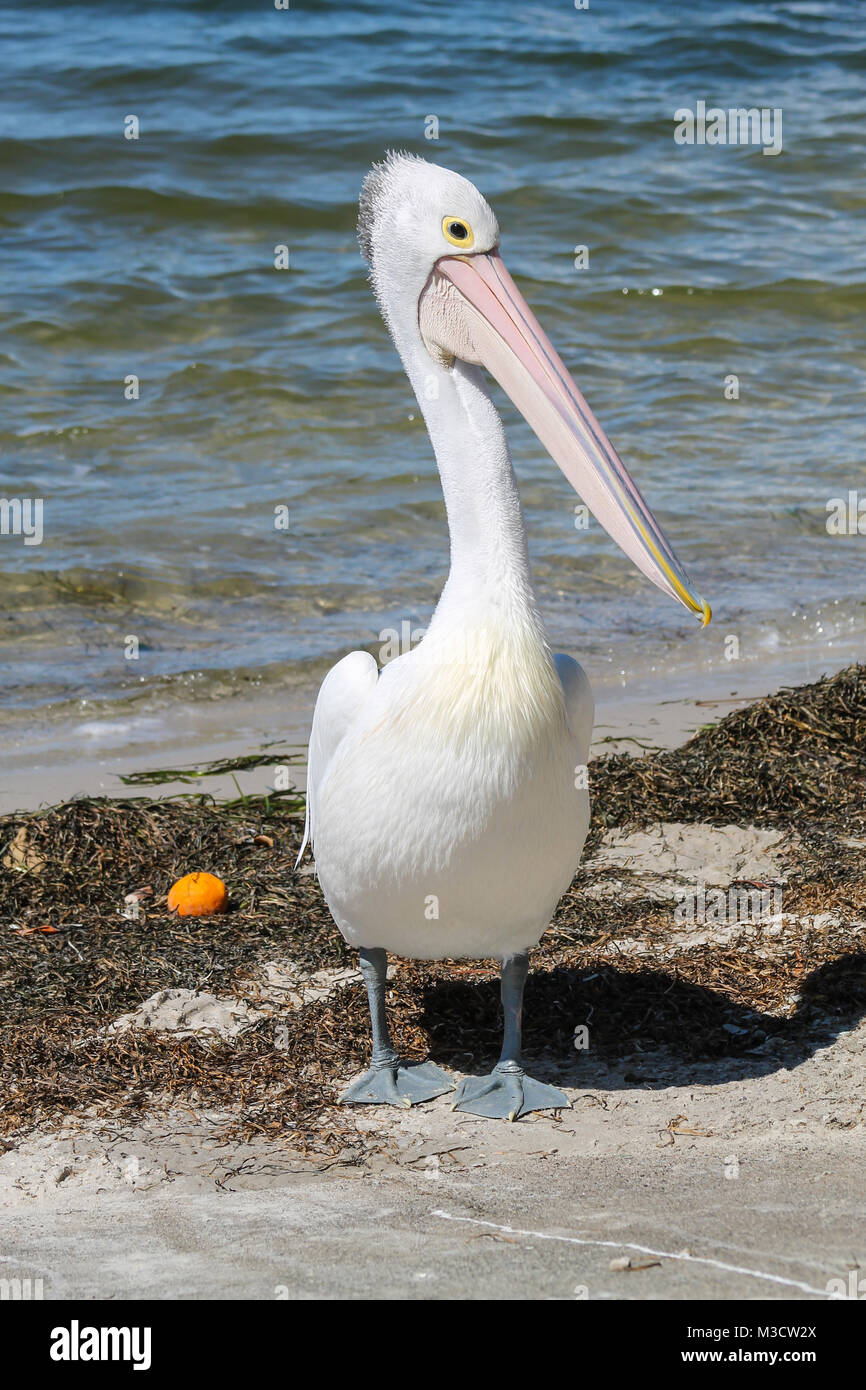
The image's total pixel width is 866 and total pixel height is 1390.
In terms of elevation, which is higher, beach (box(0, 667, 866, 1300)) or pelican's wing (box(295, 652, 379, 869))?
pelican's wing (box(295, 652, 379, 869))

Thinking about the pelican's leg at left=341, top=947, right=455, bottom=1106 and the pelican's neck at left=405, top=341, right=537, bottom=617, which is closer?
the pelican's neck at left=405, top=341, right=537, bottom=617

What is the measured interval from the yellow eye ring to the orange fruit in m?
2.17

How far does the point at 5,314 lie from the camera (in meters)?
11.8

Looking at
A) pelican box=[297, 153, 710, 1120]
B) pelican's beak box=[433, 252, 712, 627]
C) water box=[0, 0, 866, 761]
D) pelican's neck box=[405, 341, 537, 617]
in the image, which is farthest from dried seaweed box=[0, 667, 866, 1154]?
water box=[0, 0, 866, 761]

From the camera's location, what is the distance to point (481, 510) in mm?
3334

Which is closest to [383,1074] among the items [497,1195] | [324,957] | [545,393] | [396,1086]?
[396,1086]

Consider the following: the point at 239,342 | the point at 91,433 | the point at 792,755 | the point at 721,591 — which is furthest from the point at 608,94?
the point at 792,755

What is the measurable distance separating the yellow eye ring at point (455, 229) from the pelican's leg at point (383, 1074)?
5.32ft

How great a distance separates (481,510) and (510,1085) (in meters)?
1.32

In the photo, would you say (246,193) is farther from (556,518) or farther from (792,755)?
(792,755)

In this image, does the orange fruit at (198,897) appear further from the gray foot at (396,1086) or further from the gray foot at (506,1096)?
the gray foot at (506,1096)

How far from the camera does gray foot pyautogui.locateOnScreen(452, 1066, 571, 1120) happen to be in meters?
3.46

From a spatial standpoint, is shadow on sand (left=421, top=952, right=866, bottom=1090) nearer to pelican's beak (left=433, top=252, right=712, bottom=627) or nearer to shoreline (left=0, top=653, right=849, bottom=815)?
pelican's beak (left=433, top=252, right=712, bottom=627)

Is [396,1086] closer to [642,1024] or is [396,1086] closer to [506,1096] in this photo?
[506,1096]
